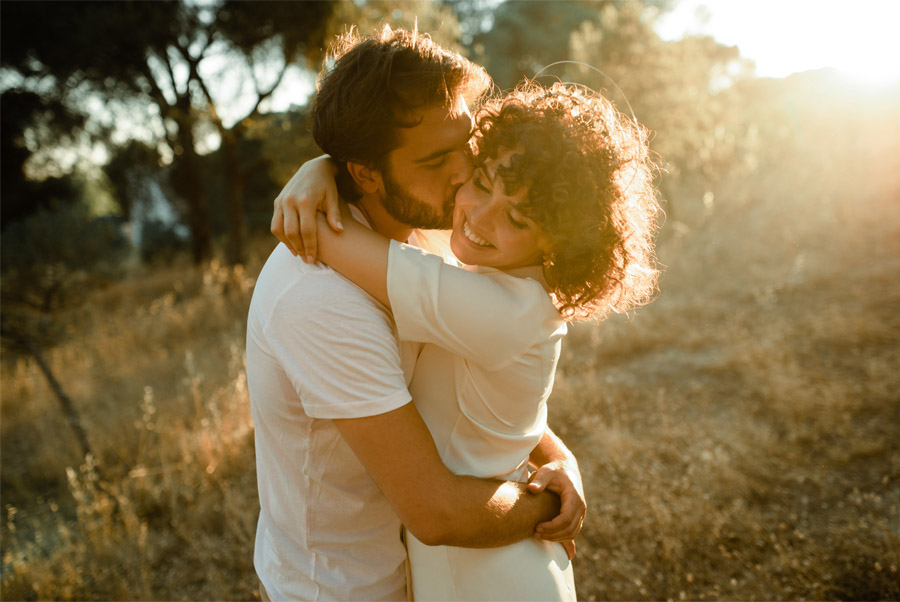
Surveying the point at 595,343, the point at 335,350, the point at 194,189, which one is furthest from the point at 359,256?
the point at 194,189

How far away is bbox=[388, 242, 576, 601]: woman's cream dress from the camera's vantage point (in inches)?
51.8

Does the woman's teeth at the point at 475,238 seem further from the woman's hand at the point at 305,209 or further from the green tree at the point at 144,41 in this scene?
the green tree at the point at 144,41

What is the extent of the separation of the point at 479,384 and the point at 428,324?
0.22m

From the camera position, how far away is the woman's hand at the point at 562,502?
147cm

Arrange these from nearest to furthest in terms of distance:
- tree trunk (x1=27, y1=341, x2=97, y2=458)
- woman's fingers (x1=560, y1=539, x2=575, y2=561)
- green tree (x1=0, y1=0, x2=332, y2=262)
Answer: woman's fingers (x1=560, y1=539, x2=575, y2=561) < tree trunk (x1=27, y1=341, x2=97, y2=458) < green tree (x1=0, y1=0, x2=332, y2=262)

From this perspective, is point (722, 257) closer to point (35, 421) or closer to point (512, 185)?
point (512, 185)

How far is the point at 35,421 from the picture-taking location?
5668 mm

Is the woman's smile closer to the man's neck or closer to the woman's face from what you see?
the woman's face

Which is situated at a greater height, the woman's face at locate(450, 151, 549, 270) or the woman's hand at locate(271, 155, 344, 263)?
the woman's hand at locate(271, 155, 344, 263)

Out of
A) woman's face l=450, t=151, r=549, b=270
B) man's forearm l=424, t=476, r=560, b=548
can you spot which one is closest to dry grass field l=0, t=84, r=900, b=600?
man's forearm l=424, t=476, r=560, b=548

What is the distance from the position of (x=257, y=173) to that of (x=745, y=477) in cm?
1552

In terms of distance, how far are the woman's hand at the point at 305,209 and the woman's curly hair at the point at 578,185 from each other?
1.56 feet

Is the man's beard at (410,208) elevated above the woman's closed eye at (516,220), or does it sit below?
above

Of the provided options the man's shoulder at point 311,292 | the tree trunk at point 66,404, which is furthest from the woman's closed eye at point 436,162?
the tree trunk at point 66,404
